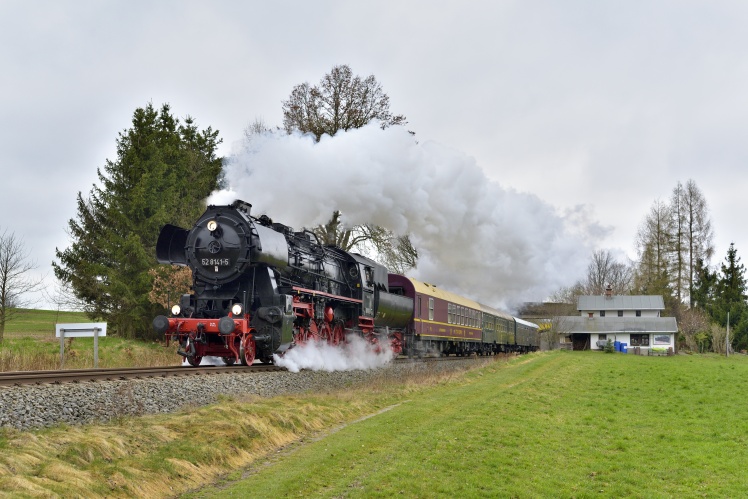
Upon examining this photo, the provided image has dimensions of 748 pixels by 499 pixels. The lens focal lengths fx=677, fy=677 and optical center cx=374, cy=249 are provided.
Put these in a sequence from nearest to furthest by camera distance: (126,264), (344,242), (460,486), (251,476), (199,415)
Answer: (460,486), (251,476), (199,415), (126,264), (344,242)

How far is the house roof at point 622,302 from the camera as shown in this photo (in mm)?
69688

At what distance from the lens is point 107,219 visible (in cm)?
3491

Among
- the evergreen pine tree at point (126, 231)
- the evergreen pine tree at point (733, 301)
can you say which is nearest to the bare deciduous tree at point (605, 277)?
the evergreen pine tree at point (733, 301)

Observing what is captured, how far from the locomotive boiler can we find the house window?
5640 centimetres

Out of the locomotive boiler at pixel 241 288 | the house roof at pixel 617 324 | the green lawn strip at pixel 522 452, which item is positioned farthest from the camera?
the house roof at pixel 617 324

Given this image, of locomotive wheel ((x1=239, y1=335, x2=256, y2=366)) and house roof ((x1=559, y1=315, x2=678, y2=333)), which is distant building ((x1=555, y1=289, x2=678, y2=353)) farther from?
locomotive wheel ((x1=239, y1=335, x2=256, y2=366))

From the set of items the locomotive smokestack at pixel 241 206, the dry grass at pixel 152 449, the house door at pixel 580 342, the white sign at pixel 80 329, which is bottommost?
the house door at pixel 580 342

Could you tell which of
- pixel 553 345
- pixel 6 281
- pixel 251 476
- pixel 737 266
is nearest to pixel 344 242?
pixel 6 281

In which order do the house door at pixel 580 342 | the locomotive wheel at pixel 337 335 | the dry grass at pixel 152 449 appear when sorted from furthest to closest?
the house door at pixel 580 342 → the locomotive wheel at pixel 337 335 → the dry grass at pixel 152 449

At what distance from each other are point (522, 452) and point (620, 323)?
62.6m

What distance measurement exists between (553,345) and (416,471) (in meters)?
61.0

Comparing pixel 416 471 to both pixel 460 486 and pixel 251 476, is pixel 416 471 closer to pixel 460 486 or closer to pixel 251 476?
pixel 460 486

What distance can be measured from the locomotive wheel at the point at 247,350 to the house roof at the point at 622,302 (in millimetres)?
60889

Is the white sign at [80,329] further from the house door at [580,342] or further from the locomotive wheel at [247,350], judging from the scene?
the house door at [580,342]
